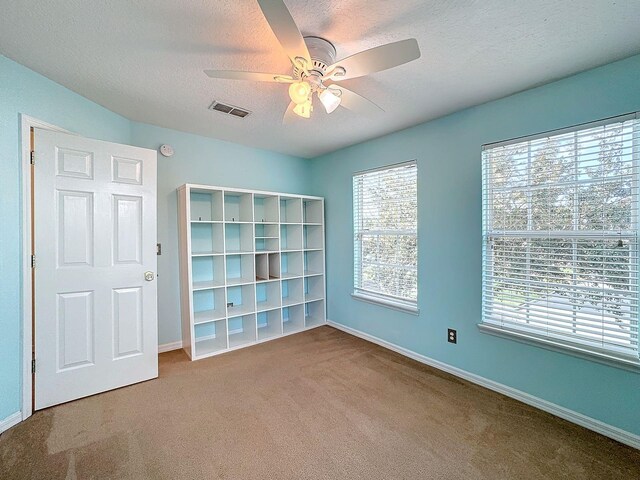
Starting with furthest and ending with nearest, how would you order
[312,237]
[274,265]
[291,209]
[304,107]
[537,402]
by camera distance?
1. [312,237]
2. [291,209]
3. [274,265]
4. [537,402]
5. [304,107]

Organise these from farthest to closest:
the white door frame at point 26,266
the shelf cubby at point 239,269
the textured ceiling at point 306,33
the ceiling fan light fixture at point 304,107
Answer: the shelf cubby at point 239,269 < the white door frame at point 26,266 < the ceiling fan light fixture at point 304,107 < the textured ceiling at point 306,33

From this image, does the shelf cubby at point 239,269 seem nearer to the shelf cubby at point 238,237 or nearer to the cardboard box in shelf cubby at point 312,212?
the shelf cubby at point 238,237

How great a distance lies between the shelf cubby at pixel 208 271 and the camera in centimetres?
314

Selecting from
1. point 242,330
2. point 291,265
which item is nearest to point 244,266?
point 291,265

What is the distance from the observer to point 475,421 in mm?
1933

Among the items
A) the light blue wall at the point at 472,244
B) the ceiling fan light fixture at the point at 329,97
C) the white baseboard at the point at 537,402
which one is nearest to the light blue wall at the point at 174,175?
the light blue wall at the point at 472,244

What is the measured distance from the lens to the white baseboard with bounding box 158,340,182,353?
3076 millimetres

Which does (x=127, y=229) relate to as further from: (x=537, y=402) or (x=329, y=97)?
(x=537, y=402)

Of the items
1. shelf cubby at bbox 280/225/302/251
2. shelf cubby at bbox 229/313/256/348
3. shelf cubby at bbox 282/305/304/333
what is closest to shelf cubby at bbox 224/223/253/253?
shelf cubby at bbox 280/225/302/251

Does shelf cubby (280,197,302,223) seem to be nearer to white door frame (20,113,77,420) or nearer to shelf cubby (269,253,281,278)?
shelf cubby (269,253,281,278)

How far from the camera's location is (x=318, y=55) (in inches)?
62.5

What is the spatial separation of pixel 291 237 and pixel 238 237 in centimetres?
76

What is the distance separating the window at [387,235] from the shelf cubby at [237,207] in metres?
1.35

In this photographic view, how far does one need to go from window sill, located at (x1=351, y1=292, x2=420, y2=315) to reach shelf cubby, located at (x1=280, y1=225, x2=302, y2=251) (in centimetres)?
103
